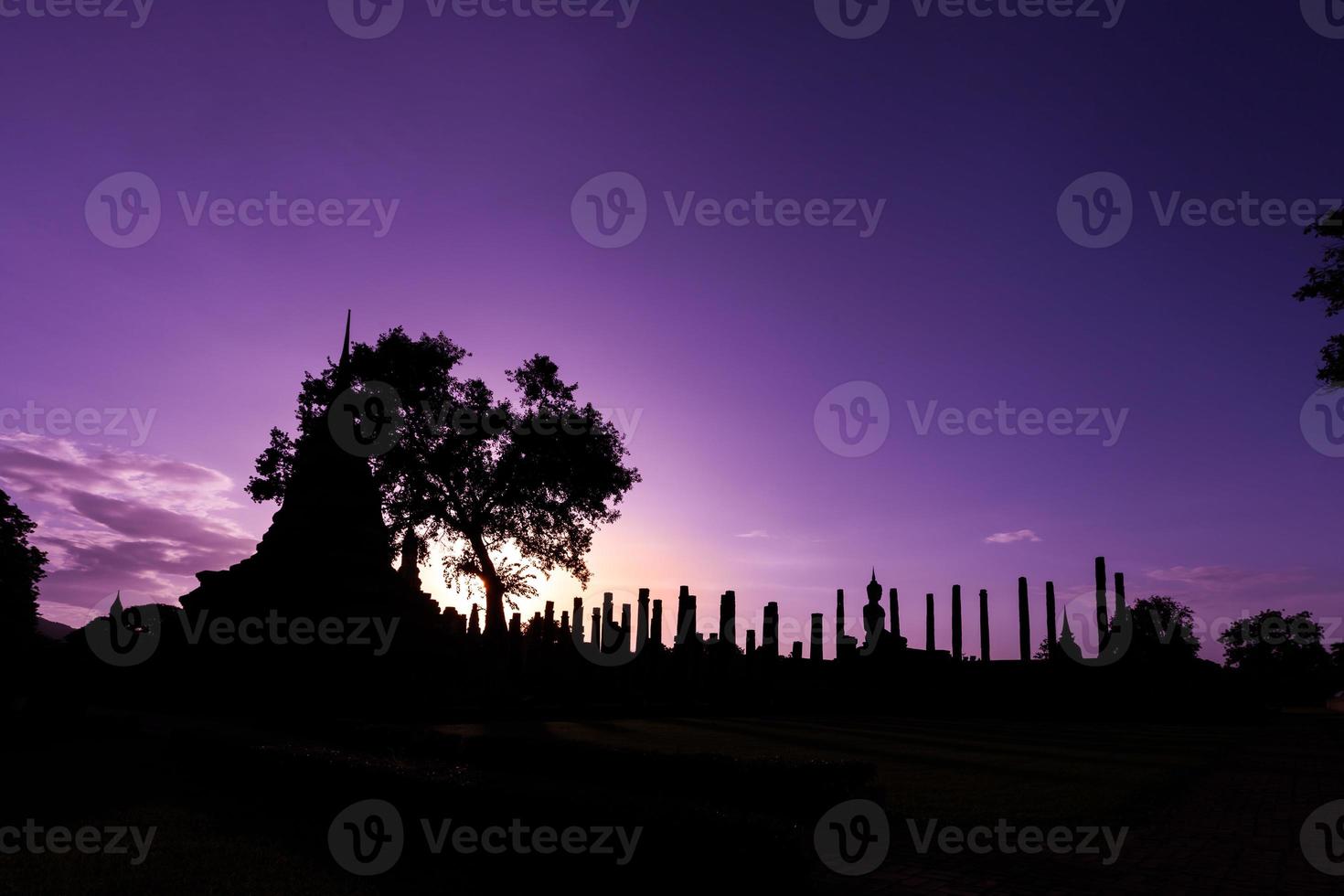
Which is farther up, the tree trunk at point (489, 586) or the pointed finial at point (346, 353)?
the pointed finial at point (346, 353)

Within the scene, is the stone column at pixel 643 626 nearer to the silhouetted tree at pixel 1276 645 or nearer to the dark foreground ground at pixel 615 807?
the dark foreground ground at pixel 615 807

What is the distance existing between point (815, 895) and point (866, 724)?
28593 mm

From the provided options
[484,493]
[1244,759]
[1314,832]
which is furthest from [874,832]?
[484,493]

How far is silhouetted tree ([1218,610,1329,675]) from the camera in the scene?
96.7 metres

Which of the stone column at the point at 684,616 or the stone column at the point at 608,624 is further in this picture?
the stone column at the point at 608,624

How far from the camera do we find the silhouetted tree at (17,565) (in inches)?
1502

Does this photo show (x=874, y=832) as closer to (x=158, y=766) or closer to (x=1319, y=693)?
(x=158, y=766)

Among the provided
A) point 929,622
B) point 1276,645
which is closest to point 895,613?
point 929,622

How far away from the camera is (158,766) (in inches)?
601

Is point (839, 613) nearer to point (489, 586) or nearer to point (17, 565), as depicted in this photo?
point (489, 586)

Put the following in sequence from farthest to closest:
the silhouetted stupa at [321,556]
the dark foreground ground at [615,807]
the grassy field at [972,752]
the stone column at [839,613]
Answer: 1. the stone column at [839,613]
2. the silhouetted stupa at [321,556]
3. the grassy field at [972,752]
4. the dark foreground ground at [615,807]

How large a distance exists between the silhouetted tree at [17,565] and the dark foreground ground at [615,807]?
79.5 ft

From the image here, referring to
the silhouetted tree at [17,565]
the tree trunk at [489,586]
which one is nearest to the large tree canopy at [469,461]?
the tree trunk at [489,586]

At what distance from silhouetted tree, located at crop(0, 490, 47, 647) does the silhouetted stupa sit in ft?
39.4
